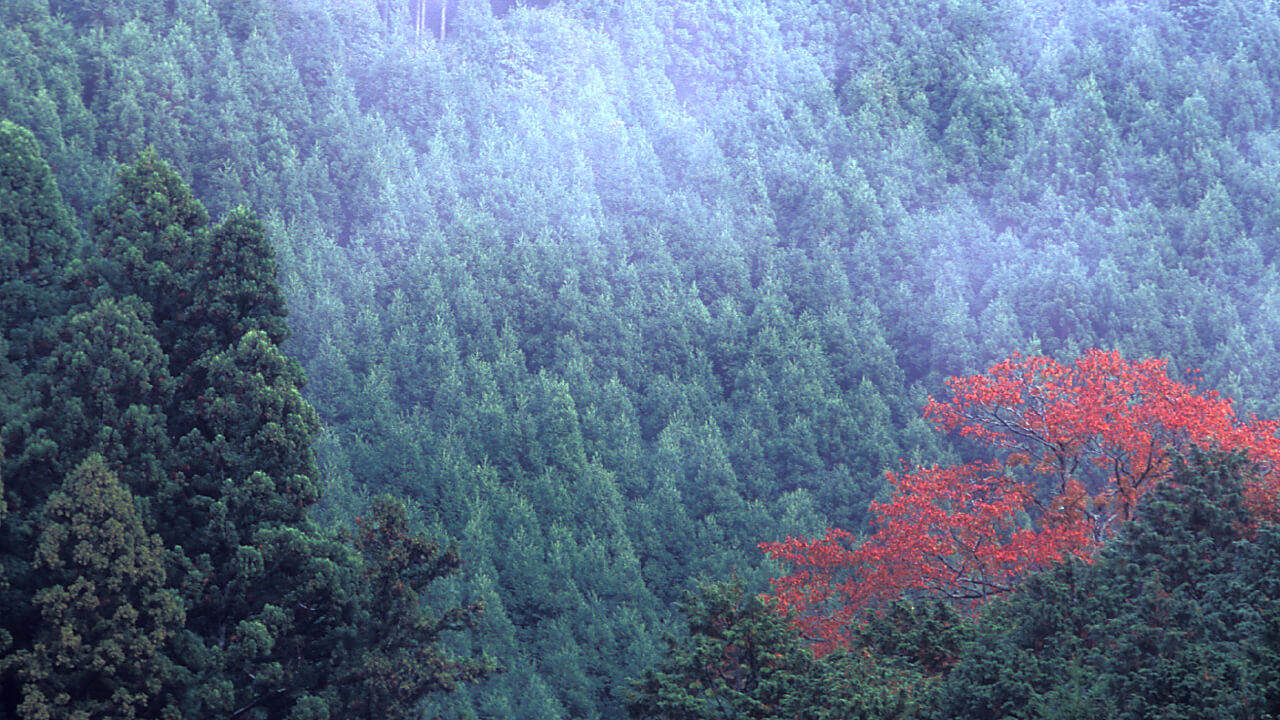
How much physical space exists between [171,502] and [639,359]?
11.5 meters

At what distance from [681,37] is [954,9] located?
839cm

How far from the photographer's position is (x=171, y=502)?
1416cm

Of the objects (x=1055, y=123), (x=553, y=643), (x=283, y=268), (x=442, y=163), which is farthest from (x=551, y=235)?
(x=1055, y=123)

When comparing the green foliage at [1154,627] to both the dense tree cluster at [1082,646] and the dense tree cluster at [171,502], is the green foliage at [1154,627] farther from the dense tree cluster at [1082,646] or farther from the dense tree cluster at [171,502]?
the dense tree cluster at [171,502]

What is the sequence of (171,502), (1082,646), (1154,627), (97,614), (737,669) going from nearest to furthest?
(1154,627)
(1082,646)
(97,614)
(737,669)
(171,502)

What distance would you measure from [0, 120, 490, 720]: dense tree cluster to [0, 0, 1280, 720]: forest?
58 millimetres

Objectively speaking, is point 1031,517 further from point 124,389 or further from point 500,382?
point 124,389

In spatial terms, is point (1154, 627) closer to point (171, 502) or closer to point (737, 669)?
point (737, 669)

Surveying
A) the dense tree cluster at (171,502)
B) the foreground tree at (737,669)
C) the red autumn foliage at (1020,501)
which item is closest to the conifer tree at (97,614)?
the dense tree cluster at (171,502)

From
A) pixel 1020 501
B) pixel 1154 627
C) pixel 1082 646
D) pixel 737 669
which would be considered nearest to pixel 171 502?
pixel 737 669

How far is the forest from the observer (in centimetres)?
1255

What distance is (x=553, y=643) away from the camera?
1881 cm

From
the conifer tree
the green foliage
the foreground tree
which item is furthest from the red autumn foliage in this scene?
the conifer tree

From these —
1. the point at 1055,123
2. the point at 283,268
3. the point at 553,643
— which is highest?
the point at 1055,123
